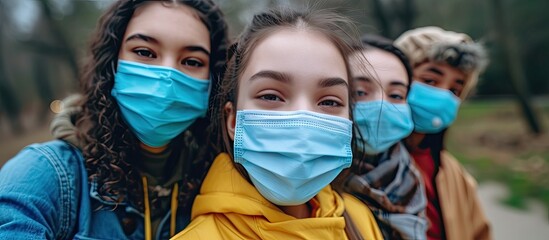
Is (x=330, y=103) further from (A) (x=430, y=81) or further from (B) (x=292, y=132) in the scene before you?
(A) (x=430, y=81)

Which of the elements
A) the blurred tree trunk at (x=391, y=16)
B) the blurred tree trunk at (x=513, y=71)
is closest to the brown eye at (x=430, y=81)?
the blurred tree trunk at (x=391, y=16)

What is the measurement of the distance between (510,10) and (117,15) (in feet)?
53.5

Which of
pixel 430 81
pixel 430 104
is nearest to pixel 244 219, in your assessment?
pixel 430 104

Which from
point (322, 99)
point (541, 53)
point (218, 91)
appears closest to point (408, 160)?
point (322, 99)

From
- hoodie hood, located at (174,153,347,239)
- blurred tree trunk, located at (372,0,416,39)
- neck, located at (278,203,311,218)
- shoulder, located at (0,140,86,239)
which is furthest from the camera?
blurred tree trunk, located at (372,0,416,39)

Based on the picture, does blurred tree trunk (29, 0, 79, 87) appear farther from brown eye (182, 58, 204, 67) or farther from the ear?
Answer: the ear

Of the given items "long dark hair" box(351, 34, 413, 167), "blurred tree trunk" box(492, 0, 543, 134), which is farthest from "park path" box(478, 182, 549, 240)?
"blurred tree trunk" box(492, 0, 543, 134)

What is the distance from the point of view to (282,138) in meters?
1.42

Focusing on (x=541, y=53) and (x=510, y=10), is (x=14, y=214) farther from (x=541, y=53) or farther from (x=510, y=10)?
(x=541, y=53)

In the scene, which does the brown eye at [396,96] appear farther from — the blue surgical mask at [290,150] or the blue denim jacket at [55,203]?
the blue denim jacket at [55,203]

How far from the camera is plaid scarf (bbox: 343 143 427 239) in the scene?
202 centimetres

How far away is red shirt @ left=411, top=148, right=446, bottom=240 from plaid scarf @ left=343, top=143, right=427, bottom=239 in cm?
27

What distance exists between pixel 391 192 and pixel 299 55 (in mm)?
1003

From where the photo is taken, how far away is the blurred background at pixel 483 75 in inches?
248
